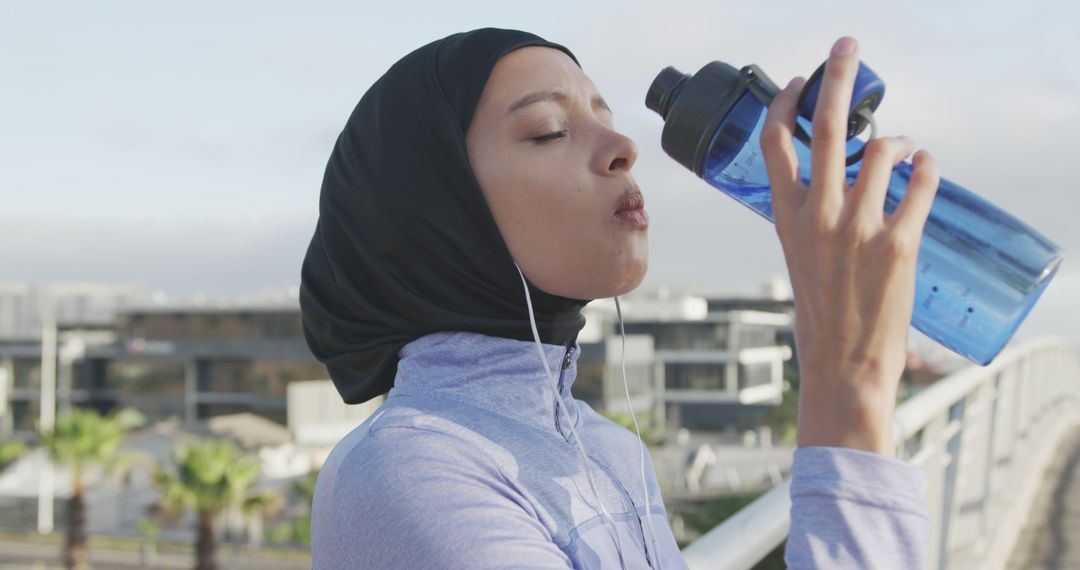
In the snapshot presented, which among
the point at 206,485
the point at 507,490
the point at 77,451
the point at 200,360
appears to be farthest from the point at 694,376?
the point at 507,490

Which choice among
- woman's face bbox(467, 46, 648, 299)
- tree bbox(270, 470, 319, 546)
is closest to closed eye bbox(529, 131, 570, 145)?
woman's face bbox(467, 46, 648, 299)

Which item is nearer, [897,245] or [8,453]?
[897,245]

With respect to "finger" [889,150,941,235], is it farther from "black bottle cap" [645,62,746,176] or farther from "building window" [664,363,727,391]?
"building window" [664,363,727,391]

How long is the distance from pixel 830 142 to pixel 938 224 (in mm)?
455

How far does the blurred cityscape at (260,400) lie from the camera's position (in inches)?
1571

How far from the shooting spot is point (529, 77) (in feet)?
4.37

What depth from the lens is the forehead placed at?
1.31 m

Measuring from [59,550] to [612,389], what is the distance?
23251 mm

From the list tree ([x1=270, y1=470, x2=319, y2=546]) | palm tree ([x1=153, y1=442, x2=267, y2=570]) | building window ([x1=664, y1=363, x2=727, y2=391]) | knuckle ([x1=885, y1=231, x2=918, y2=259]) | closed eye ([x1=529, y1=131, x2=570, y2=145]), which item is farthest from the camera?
building window ([x1=664, y1=363, x2=727, y2=391])

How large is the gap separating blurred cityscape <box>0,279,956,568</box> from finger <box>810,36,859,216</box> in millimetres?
27739

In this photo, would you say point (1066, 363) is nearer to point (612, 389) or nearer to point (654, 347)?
point (612, 389)

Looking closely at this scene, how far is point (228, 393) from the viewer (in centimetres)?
5406

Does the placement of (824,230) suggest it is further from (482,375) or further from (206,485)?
(206,485)

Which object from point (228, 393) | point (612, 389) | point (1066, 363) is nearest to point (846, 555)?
point (1066, 363)
